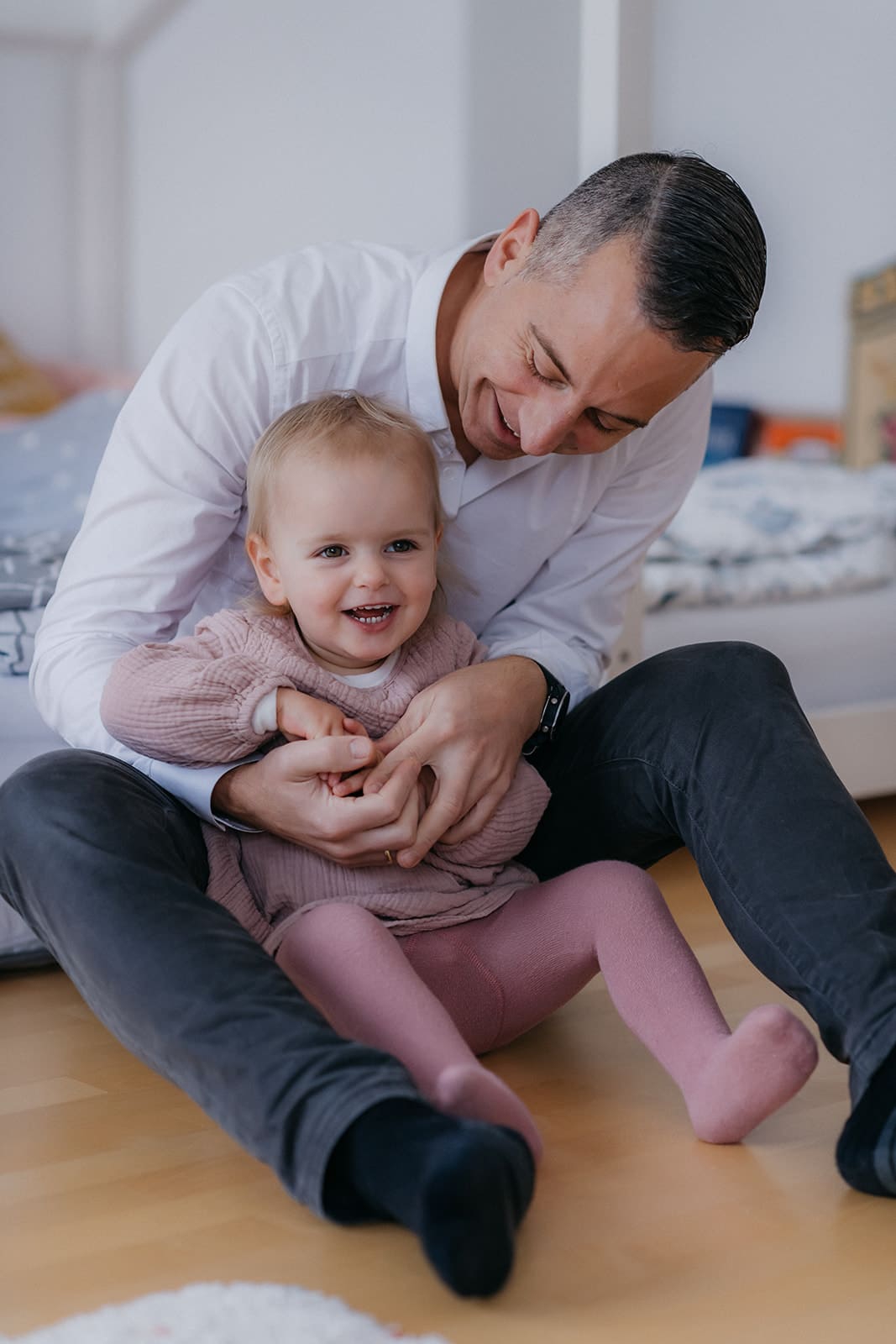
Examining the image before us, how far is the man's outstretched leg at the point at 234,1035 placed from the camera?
29.6 inches

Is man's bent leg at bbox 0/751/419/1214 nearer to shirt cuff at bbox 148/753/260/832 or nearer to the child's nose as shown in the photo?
shirt cuff at bbox 148/753/260/832

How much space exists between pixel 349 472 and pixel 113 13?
2.77 meters

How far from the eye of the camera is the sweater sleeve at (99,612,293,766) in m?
1.07

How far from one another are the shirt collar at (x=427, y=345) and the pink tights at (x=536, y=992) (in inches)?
16.7

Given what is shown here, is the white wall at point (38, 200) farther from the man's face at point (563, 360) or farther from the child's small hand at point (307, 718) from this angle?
the child's small hand at point (307, 718)

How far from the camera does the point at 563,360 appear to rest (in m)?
1.11

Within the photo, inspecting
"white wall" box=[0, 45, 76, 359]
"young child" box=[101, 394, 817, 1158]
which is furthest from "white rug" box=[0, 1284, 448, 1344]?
"white wall" box=[0, 45, 76, 359]

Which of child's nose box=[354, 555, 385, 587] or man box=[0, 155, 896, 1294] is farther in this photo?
child's nose box=[354, 555, 385, 587]

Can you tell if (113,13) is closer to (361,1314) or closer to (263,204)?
(263,204)

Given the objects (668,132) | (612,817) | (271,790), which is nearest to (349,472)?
(271,790)

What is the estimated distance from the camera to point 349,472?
1.10 meters

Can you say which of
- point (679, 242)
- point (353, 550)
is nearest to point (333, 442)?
point (353, 550)

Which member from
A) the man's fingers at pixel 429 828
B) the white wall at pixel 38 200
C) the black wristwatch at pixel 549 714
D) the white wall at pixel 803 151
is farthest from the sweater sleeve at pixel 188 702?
the white wall at pixel 38 200

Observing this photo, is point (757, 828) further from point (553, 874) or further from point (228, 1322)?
point (228, 1322)
